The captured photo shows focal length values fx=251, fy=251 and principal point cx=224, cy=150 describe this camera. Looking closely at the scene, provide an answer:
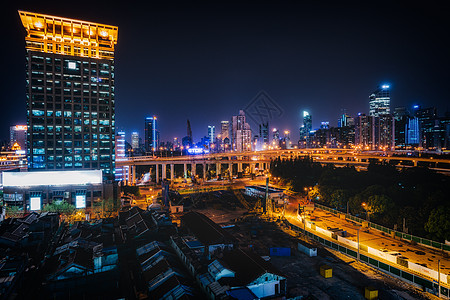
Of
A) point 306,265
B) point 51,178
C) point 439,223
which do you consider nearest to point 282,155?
point 439,223

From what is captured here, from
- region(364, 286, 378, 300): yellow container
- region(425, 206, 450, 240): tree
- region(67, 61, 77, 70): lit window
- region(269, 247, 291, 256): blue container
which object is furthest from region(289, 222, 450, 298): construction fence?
region(67, 61, 77, 70): lit window

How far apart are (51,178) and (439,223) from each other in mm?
62972

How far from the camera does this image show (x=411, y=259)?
2786 centimetres

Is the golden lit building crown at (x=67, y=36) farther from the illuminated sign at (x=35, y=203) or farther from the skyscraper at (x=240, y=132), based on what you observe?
the skyscraper at (x=240, y=132)

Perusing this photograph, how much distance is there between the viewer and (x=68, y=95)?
199 ft

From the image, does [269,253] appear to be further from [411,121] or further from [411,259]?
[411,121]

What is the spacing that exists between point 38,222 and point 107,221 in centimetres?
851

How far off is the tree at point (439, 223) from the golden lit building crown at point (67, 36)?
74.0 m

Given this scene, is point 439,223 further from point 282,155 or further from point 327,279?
point 282,155

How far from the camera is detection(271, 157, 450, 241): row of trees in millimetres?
30941

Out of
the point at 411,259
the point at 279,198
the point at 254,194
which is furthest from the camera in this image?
the point at 254,194

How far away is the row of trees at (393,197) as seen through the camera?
102 ft

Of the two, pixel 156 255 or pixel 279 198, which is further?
pixel 279 198

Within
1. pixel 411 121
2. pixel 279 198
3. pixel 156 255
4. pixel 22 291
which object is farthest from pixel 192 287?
pixel 411 121
